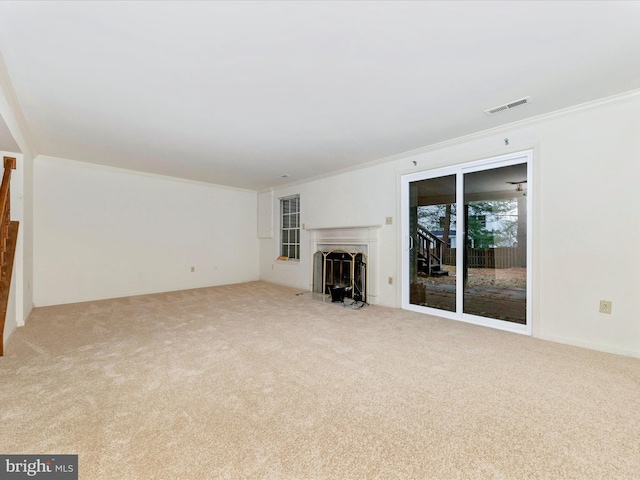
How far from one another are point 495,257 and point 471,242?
0.32 meters

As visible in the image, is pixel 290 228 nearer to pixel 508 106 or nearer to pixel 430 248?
pixel 430 248

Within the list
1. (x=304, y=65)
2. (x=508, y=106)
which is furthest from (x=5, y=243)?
(x=508, y=106)

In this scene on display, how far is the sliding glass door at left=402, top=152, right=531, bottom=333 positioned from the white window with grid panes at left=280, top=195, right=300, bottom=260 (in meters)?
2.74

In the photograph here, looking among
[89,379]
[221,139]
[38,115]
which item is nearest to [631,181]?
[221,139]

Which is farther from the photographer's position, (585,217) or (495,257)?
(495,257)

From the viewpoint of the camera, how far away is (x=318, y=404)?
5.73 ft

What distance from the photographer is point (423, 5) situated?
1.54 metres

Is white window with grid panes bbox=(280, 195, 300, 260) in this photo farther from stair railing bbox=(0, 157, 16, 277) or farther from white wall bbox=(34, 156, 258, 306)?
stair railing bbox=(0, 157, 16, 277)

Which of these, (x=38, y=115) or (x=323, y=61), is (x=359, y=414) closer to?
(x=323, y=61)

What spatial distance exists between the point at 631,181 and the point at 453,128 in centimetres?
164

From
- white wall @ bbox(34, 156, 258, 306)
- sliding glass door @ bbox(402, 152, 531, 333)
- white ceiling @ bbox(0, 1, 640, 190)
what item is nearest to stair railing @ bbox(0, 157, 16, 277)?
white ceiling @ bbox(0, 1, 640, 190)

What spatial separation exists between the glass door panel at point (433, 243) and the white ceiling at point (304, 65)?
791 mm

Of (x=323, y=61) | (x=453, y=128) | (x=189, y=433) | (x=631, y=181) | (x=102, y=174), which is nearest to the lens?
(x=189, y=433)

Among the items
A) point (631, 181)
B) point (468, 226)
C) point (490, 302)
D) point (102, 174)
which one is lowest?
point (490, 302)
